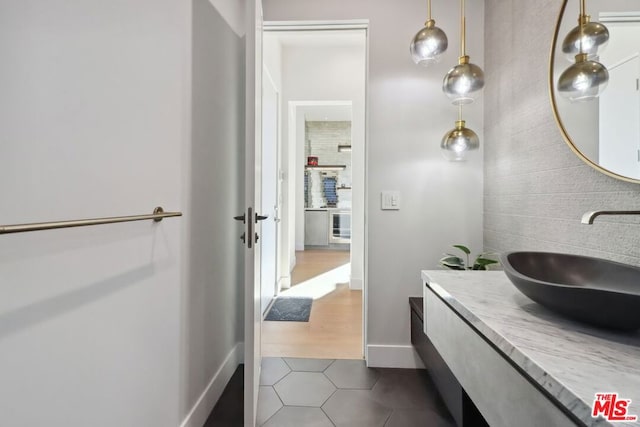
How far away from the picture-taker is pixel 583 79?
1048 mm

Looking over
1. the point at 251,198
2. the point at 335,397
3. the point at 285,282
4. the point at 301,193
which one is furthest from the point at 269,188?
the point at 301,193

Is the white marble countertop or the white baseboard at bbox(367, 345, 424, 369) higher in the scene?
the white marble countertop

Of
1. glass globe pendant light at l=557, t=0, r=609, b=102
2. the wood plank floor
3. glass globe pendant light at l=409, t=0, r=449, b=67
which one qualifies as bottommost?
the wood plank floor

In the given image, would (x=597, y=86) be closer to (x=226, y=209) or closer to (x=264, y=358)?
(x=226, y=209)

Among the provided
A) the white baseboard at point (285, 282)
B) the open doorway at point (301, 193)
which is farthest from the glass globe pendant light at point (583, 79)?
the white baseboard at point (285, 282)

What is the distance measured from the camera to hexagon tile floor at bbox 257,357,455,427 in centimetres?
141

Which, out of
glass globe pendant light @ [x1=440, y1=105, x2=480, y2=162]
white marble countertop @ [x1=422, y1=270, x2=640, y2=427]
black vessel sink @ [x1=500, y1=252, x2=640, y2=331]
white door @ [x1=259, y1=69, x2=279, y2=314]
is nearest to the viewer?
white marble countertop @ [x1=422, y1=270, x2=640, y2=427]

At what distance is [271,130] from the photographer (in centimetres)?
289

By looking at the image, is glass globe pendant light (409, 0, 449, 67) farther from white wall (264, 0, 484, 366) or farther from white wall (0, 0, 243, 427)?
white wall (0, 0, 243, 427)

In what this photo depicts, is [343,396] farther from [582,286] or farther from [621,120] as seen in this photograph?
[621,120]

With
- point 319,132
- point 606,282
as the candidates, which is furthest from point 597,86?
point 319,132

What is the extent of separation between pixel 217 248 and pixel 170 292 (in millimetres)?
480

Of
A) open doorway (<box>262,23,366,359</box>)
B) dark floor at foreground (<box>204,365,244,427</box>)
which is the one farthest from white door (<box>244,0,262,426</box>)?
open doorway (<box>262,23,366,359</box>)

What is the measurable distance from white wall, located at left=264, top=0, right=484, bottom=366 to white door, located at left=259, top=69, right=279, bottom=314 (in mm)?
932
